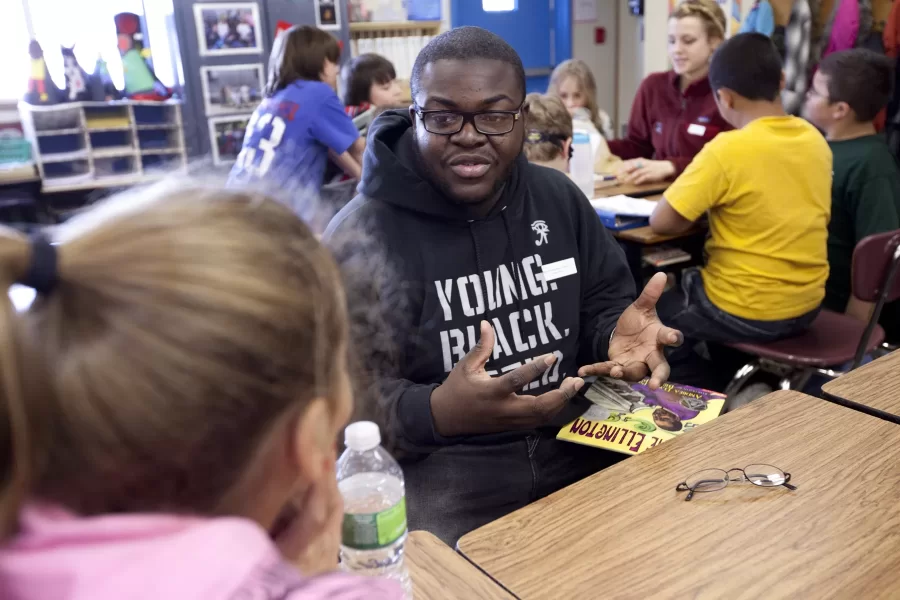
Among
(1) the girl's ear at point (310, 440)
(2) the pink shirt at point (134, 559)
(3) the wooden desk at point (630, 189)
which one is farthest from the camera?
(3) the wooden desk at point (630, 189)

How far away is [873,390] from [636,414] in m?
0.40

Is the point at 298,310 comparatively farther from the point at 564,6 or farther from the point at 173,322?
the point at 564,6

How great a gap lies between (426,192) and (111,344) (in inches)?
41.4

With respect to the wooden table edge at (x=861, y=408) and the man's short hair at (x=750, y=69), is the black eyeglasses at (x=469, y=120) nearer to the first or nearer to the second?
the wooden table edge at (x=861, y=408)

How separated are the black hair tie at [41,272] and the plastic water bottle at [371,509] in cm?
41

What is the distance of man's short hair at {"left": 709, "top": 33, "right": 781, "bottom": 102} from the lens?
2307mm

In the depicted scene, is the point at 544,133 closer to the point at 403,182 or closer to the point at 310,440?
the point at 403,182

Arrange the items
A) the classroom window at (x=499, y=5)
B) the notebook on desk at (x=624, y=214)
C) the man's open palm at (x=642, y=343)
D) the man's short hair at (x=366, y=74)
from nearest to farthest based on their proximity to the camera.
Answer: the man's open palm at (x=642, y=343), the notebook on desk at (x=624, y=214), the man's short hair at (x=366, y=74), the classroom window at (x=499, y=5)

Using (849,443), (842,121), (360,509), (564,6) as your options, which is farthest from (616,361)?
(564,6)

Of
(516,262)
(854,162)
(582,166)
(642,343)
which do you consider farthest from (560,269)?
(854,162)

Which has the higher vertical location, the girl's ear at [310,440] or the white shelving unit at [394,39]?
the white shelving unit at [394,39]

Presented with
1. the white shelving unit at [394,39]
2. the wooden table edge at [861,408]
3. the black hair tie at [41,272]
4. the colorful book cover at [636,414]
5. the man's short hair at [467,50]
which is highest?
the white shelving unit at [394,39]

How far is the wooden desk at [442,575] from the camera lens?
831 millimetres

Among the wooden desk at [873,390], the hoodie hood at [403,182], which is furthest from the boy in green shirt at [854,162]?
the hoodie hood at [403,182]
